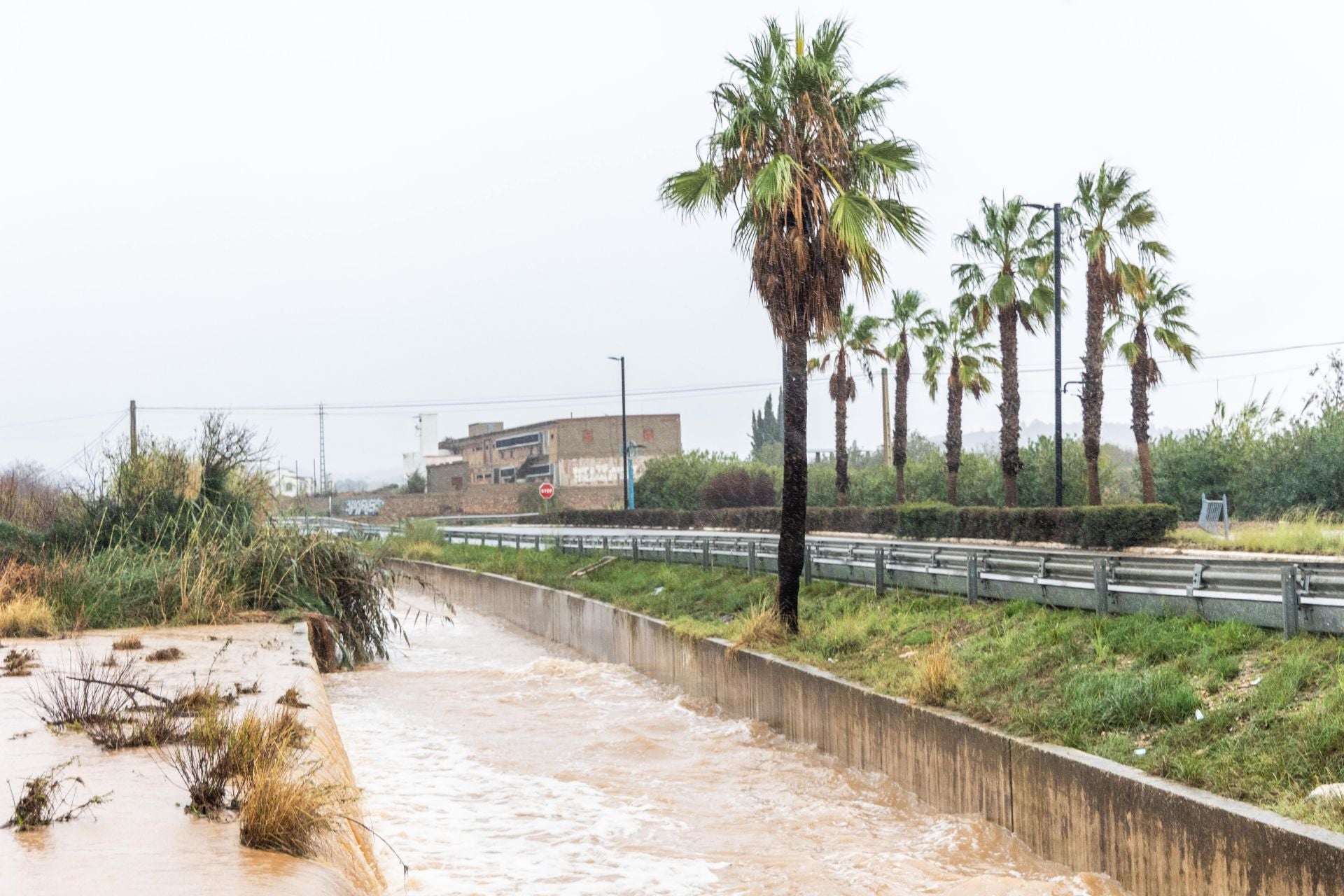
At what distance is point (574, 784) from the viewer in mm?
13125

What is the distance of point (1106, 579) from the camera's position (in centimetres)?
1220

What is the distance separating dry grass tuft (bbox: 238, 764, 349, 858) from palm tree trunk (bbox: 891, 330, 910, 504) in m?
43.2

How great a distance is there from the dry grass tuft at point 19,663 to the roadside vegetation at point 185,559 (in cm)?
337

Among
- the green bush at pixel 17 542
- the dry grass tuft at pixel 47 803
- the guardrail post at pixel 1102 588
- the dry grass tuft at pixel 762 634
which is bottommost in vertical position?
the dry grass tuft at pixel 762 634

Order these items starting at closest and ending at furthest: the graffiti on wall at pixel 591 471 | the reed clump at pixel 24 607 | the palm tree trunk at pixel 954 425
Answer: the reed clump at pixel 24 607, the palm tree trunk at pixel 954 425, the graffiti on wall at pixel 591 471

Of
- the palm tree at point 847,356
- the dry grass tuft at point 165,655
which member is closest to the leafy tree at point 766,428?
the palm tree at point 847,356

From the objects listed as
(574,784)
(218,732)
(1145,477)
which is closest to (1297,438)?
(1145,477)

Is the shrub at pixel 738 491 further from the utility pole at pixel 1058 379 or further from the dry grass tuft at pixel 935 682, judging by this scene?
the dry grass tuft at pixel 935 682

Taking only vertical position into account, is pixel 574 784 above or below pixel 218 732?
below

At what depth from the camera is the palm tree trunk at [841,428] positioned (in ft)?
163

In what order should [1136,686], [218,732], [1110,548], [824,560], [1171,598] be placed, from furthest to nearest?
[1110,548]
[824,560]
[1171,598]
[1136,686]
[218,732]

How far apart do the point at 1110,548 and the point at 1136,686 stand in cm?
2023

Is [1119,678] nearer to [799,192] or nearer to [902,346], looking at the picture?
[799,192]

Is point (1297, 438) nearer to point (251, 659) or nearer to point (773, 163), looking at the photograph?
point (773, 163)
